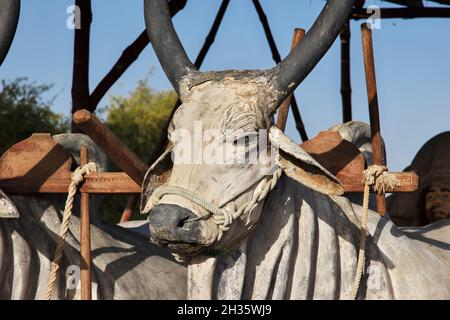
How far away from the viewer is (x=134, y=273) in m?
5.70

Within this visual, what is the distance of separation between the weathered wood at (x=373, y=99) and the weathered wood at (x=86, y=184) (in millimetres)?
1088

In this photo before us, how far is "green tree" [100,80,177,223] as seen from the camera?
55.5ft

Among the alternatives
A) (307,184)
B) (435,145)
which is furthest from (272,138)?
(435,145)

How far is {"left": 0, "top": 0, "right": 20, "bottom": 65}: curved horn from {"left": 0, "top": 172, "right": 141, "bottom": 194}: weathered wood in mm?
555

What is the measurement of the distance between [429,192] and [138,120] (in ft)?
46.9

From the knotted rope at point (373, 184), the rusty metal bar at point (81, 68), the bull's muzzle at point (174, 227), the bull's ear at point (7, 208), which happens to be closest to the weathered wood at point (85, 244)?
the bull's ear at point (7, 208)

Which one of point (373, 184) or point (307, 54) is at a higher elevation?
point (307, 54)

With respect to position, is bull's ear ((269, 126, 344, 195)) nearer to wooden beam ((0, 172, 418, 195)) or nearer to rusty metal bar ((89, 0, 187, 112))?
wooden beam ((0, 172, 418, 195))

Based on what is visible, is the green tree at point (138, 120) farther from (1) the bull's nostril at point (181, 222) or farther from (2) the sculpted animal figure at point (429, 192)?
(1) the bull's nostril at point (181, 222)

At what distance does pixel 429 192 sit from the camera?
6.91m

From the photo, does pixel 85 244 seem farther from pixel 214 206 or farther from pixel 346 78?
pixel 346 78

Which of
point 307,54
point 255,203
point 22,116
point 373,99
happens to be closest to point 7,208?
point 255,203

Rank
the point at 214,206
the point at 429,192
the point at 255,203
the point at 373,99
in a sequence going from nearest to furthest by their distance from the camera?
the point at 214,206
the point at 255,203
the point at 373,99
the point at 429,192

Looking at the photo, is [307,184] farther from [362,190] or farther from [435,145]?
[435,145]
